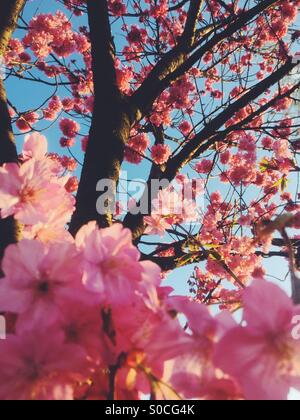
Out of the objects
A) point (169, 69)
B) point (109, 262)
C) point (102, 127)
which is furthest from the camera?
point (169, 69)

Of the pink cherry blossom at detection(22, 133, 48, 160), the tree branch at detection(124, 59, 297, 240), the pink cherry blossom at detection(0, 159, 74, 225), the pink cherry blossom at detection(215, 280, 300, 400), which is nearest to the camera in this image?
the pink cherry blossom at detection(215, 280, 300, 400)

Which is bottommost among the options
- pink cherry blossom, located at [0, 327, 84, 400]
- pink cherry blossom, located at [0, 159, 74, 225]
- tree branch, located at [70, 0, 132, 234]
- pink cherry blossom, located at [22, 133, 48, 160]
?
pink cherry blossom, located at [0, 327, 84, 400]

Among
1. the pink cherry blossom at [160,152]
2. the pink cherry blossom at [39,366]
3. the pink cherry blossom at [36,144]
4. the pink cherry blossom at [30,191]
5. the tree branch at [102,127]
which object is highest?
the pink cherry blossom at [160,152]

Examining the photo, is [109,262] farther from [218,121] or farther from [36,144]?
[218,121]

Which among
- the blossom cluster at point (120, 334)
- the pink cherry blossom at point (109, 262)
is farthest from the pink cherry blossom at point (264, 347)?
the pink cherry blossom at point (109, 262)

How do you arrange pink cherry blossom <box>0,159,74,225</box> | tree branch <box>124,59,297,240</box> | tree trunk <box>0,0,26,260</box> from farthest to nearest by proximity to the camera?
1. tree branch <box>124,59,297,240</box>
2. tree trunk <box>0,0,26,260</box>
3. pink cherry blossom <box>0,159,74,225</box>

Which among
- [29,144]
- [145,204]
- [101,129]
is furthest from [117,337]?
[145,204]

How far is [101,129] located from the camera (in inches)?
73.2

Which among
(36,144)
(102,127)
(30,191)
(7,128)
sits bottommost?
(30,191)

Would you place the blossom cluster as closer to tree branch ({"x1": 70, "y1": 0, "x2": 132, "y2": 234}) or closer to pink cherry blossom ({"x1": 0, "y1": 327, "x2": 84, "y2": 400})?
pink cherry blossom ({"x1": 0, "y1": 327, "x2": 84, "y2": 400})

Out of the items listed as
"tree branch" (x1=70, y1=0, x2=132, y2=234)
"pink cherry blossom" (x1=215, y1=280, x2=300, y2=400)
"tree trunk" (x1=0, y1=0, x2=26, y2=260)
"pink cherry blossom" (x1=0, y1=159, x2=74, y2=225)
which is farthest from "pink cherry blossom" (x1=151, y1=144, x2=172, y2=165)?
"pink cherry blossom" (x1=215, y1=280, x2=300, y2=400)

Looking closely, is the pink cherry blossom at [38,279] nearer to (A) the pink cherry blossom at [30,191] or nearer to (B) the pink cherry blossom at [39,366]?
(B) the pink cherry blossom at [39,366]

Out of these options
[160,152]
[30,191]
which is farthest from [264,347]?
[160,152]
